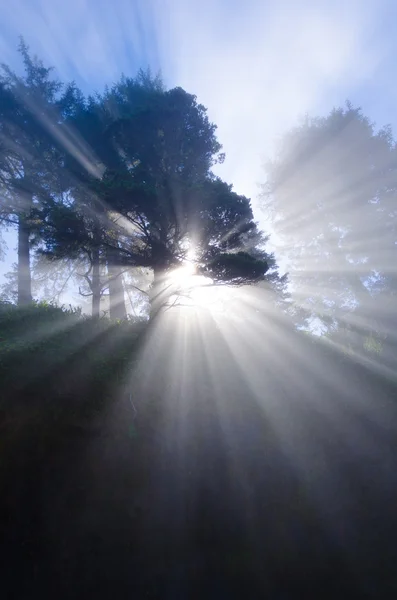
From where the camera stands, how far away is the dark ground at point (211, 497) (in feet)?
17.6

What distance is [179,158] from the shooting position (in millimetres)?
12289

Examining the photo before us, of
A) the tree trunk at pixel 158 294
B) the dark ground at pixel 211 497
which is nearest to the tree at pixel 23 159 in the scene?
the tree trunk at pixel 158 294

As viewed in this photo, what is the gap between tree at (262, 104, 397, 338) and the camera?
17.5 metres

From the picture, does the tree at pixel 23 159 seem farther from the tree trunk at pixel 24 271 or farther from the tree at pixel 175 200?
the tree at pixel 175 200

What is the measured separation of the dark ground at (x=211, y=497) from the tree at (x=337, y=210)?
8.98m

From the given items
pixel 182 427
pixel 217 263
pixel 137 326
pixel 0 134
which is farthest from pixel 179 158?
pixel 182 427

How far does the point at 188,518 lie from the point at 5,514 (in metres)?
3.08

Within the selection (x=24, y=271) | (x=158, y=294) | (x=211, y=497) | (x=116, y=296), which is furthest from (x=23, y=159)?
(x=211, y=497)

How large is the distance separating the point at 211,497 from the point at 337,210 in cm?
1682

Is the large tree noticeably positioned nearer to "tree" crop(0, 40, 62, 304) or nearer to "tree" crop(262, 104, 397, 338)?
"tree" crop(0, 40, 62, 304)

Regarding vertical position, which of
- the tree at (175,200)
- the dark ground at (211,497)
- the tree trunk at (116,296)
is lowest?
the dark ground at (211,497)

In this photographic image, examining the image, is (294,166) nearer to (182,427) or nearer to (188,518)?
(182,427)

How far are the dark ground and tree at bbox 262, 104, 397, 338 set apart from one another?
354 inches

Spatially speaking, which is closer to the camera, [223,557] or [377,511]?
[223,557]
